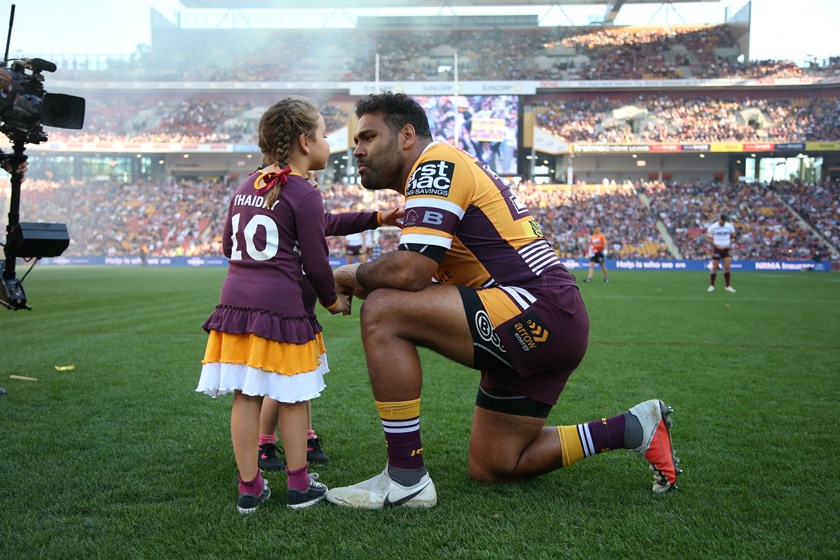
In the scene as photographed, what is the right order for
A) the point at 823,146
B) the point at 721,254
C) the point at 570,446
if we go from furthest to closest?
the point at 823,146, the point at 721,254, the point at 570,446

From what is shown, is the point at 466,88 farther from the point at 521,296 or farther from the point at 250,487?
the point at 250,487

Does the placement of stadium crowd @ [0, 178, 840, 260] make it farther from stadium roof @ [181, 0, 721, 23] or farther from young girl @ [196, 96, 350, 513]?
young girl @ [196, 96, 350, 513]

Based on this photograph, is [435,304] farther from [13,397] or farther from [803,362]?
[803,362]

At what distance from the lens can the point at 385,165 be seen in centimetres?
323

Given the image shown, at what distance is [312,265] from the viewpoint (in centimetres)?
290

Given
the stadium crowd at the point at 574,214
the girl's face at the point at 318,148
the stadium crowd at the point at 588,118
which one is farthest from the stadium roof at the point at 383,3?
the girl's face at the point at 318,148

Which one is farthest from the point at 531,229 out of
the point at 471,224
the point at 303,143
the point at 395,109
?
the point at 303,143

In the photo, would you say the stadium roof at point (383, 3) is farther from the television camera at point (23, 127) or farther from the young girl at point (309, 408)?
the young girl at point (309, 408)

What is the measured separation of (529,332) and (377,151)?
108 cm

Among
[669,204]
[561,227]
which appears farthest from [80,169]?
[669,204]

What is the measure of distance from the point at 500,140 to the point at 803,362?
34.3 meters

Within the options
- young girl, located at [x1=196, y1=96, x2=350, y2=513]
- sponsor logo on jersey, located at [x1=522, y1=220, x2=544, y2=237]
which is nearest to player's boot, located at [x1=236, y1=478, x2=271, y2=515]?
young girl, located at [x1=196, y1=96, x2=350, y2=513]

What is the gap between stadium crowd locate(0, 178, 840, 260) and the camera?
3422 centimetres

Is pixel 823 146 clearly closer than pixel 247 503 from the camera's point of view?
No
